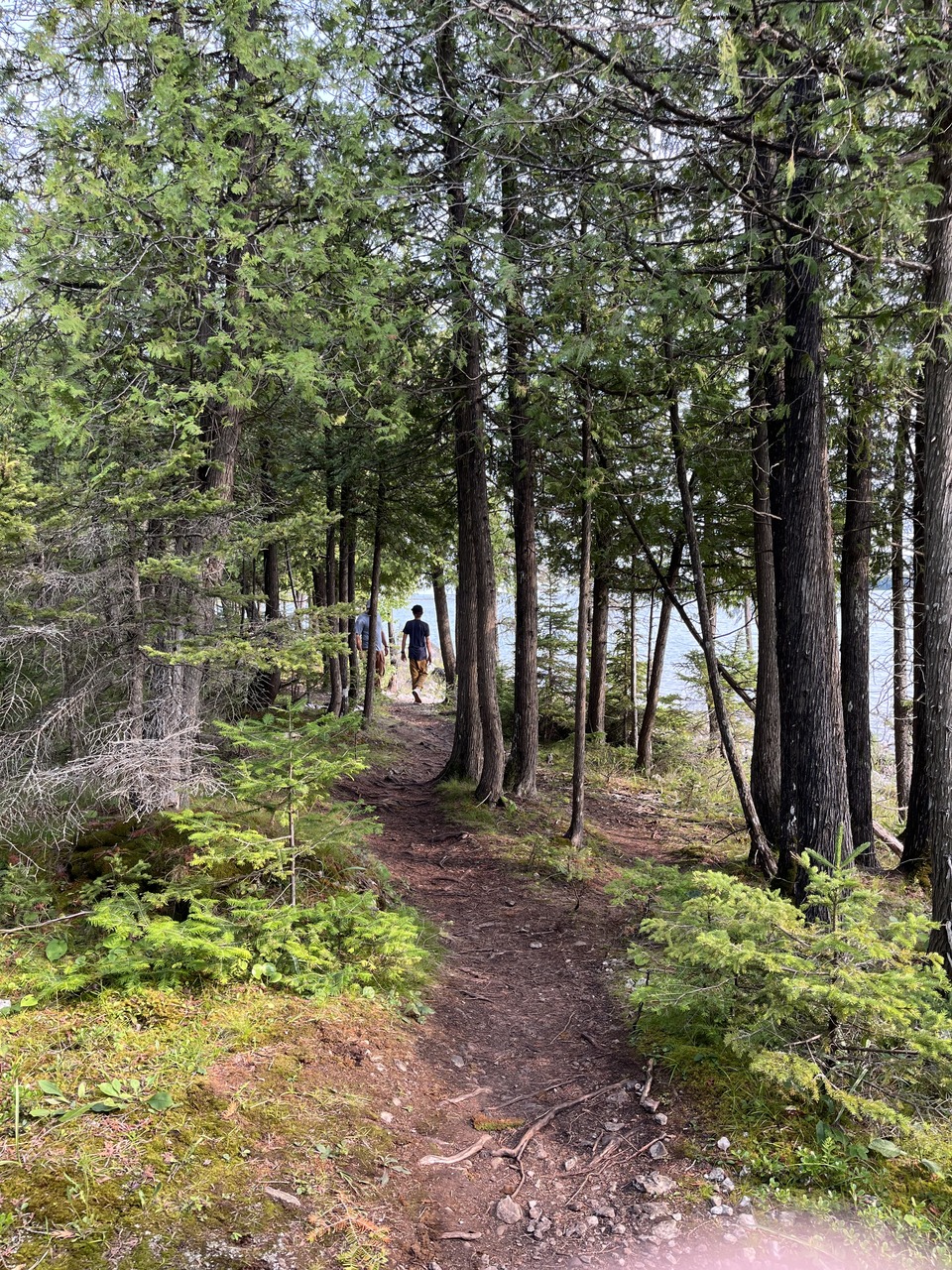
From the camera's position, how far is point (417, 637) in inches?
724

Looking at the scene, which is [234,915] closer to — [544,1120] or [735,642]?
[544,1120]

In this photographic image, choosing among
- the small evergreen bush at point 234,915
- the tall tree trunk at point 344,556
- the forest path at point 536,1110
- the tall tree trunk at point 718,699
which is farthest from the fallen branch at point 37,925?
the tall tree trunk at point 344,556

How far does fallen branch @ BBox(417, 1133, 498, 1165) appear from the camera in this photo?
11.1ft

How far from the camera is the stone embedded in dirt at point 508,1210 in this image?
309cm

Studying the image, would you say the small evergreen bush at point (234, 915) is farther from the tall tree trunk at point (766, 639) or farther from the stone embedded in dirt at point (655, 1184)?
the tall tree trunk at point (766, 639)

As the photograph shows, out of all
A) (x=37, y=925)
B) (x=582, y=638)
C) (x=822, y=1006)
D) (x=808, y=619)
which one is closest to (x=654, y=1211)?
(x=822, y=1006)

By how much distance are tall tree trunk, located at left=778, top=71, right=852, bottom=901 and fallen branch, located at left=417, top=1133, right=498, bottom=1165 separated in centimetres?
359

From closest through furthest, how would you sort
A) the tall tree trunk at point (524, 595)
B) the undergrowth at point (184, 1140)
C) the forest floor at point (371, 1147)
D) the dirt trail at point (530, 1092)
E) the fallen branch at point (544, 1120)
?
the undergrowth at point (184, 1140) < the forest floor at point (371, 1147) < the dirt trail at point (530, 1092) < the fallen branch at point (544, 1120) < the tall tree trunk at point (524, 595)

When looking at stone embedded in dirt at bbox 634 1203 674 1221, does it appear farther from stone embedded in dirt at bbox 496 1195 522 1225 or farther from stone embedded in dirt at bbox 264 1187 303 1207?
stone embedded in dirt at bbox 264 1187 303 1207

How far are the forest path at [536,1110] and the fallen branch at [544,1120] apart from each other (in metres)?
0.02

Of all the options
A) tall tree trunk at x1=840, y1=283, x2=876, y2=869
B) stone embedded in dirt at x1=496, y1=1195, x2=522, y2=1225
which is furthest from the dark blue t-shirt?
stone embedded in dirt at x1=496, y1=1195, x2=522, y2=1225

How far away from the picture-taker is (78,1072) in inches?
120

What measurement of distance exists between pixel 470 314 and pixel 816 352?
3.48m

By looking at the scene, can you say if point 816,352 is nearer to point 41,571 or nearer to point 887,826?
point 41,571
